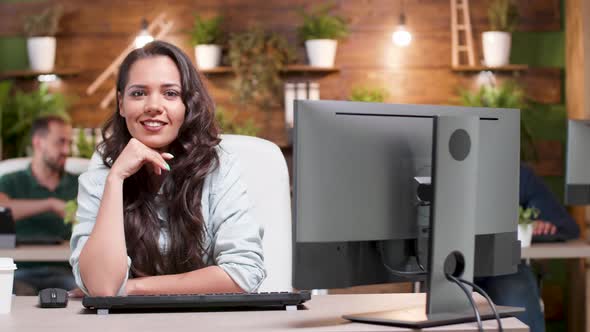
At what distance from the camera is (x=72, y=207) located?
439cm

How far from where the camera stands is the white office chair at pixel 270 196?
281 cm

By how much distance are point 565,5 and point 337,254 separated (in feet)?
16.2

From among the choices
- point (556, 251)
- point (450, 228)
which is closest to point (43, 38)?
point (556, 251)

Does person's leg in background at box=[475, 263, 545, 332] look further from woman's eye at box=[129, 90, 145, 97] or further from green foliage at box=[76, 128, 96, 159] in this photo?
green foliage at box=[76, 128, 96, 159]

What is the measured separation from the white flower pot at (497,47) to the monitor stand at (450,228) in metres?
4.49

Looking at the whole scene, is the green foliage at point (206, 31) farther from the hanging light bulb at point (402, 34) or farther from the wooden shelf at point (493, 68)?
the wooden shelf at point (493, 68)

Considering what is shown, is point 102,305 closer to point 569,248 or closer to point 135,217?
point 135,217

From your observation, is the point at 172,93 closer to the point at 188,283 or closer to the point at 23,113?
the point at 188,283

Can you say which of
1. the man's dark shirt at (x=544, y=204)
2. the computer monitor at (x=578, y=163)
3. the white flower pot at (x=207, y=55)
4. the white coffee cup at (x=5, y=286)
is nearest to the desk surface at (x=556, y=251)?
the man's dark shirt at (x=544, y=204)

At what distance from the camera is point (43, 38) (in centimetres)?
661

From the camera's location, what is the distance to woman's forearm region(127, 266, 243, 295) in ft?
7.68

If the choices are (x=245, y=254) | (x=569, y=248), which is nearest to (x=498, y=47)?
(x=569, y=248)

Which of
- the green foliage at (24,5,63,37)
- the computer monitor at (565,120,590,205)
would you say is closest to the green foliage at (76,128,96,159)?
the green foliage at (24,5,63,37)

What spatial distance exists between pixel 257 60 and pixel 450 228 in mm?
4595
